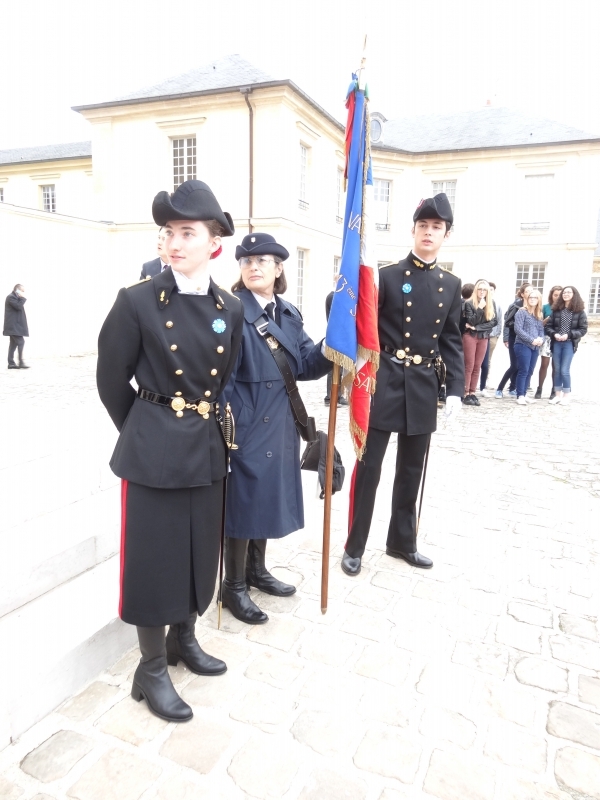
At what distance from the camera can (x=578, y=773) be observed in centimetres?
219

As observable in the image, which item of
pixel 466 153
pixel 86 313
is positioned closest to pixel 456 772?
pixel 86 313

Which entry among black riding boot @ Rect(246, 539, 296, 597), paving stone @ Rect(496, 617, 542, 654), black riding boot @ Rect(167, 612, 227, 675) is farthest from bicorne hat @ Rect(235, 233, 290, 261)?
paving stone @ Rect(496, 617, 542, 654)

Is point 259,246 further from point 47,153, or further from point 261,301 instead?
point 47,153

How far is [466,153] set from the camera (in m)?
26.0

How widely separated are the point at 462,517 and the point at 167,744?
3147 millimetres

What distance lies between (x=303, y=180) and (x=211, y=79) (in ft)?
15.6

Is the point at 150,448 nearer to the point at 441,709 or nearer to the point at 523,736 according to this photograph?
the point at 441,709

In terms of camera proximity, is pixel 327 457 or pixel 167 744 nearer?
pixel 167 744

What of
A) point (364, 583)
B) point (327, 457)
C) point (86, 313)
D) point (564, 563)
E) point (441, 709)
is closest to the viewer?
point (441, 709)

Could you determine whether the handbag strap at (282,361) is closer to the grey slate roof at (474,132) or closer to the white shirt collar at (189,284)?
the white shirt collar at (189,284)

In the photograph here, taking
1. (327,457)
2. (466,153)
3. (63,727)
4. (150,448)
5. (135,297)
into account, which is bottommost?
(63,727)

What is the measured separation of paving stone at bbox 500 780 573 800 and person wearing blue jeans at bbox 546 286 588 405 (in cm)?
854

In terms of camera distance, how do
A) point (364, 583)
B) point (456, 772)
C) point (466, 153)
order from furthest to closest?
point (466, 153) → point (364, 583) → point (456, 772)

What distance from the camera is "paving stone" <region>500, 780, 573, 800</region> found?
207 cm
